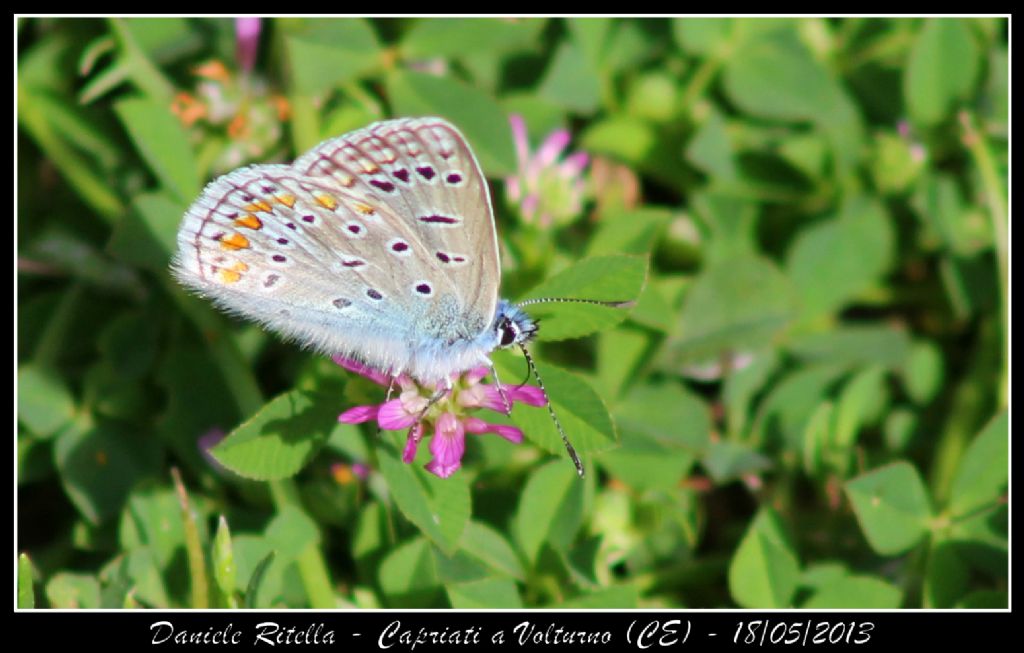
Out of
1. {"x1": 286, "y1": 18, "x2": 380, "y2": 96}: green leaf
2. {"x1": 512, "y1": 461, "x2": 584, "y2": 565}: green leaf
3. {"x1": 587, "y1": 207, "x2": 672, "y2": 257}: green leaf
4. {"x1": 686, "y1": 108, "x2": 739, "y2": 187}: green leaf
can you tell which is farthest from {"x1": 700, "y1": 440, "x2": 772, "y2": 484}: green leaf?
{"x1": 286, "y1": 18, "x2": 380, "y2": 96}: green leaf

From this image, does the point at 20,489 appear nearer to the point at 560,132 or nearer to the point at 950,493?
the point at 560,132

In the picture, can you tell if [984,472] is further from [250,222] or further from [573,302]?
[250,222]

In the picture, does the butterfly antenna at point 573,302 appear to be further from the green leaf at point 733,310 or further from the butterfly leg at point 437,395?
the green leaf at point 733,310

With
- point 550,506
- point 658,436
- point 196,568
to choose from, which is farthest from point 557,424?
point 196,568

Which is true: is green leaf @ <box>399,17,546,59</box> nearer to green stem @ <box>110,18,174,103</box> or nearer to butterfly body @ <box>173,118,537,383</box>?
green stem @ <box>110,18,174,103</box>

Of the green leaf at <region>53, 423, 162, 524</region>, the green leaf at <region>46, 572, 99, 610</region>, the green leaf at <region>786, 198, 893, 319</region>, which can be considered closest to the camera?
the green leaf at <region>46, 572, 99, 610</region>

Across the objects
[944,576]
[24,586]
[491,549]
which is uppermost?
[24,586]

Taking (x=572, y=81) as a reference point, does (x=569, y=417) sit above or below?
below
